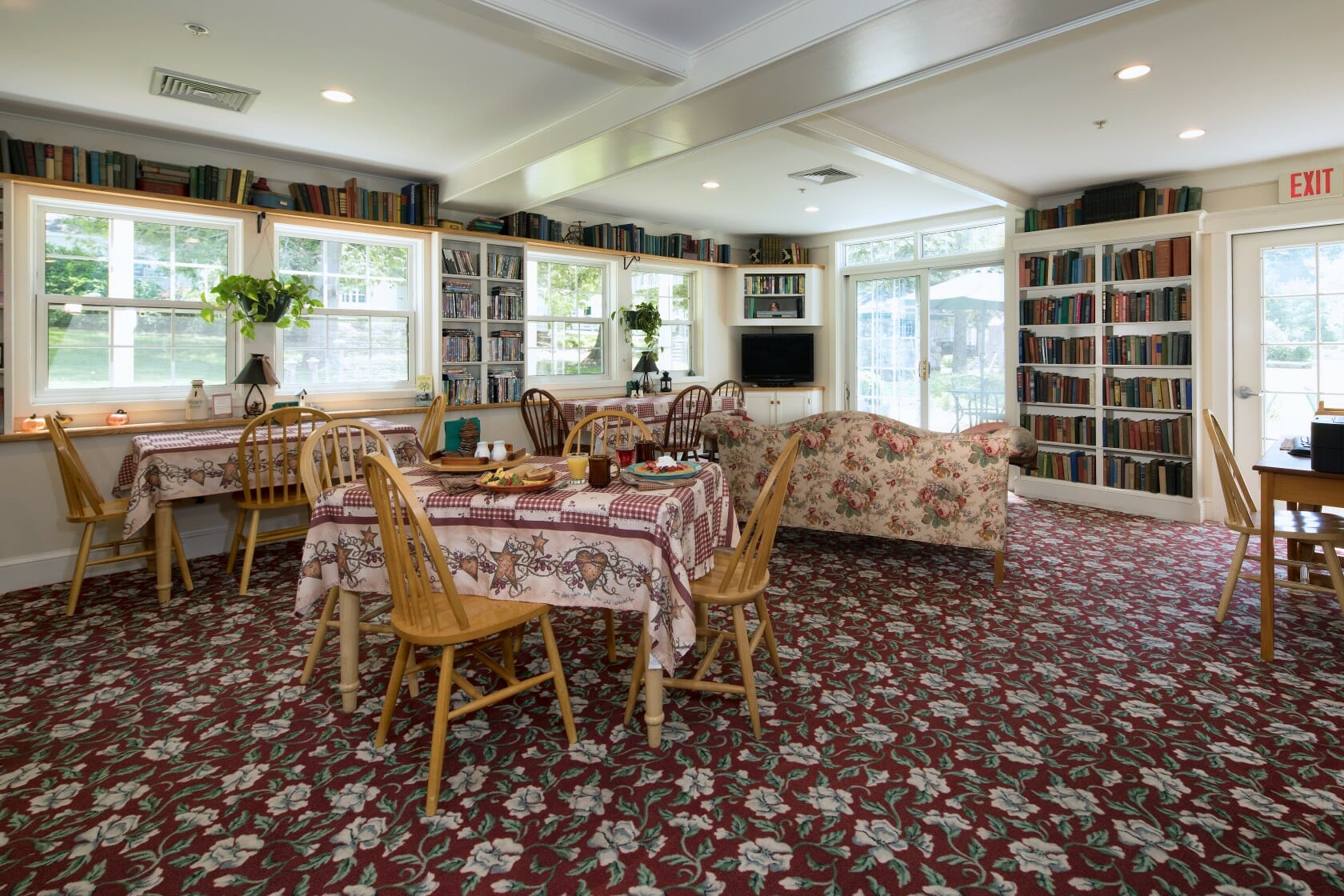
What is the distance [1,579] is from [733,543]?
4.01m

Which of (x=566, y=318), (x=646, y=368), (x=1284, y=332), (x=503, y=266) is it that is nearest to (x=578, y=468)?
(x=503, y=266)

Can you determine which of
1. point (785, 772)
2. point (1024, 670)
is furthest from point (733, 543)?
point (1024, 670)

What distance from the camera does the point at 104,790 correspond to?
199cm

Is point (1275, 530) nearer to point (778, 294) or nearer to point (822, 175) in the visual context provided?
point (822, 175)

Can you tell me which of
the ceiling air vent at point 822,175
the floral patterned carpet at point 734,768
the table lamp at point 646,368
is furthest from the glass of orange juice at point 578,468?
the table lamp at point 646,368

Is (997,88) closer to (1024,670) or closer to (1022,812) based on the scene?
(1024,670)

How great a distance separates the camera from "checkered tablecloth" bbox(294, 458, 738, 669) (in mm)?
2039

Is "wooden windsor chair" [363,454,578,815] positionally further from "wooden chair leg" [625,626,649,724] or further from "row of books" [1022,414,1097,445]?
"row of books" [1022,414,1097,445]

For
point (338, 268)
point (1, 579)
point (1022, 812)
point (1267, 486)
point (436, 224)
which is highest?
point (436, 224)

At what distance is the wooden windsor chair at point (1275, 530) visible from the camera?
2818mm

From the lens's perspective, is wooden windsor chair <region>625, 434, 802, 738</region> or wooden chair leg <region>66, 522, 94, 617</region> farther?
wooden chair leg <region>66, 522, 94, 617</region>

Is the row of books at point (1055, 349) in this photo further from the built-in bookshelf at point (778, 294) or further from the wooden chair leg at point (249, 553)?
the wooden chair leg at point (249, 553)

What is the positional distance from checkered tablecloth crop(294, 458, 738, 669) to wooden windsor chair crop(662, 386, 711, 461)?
3220 mm

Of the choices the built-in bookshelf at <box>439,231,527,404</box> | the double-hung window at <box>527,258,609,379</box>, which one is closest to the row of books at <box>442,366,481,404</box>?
the built-in bookshelf at <box>439,231,527,404</box>
